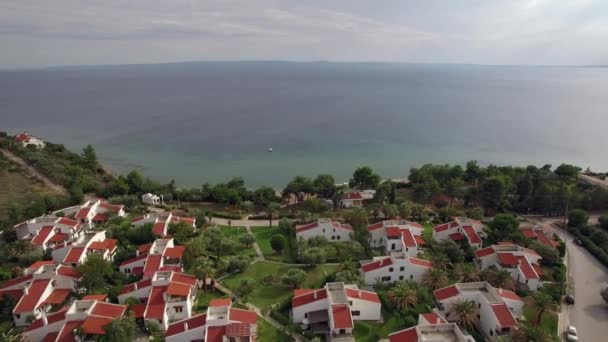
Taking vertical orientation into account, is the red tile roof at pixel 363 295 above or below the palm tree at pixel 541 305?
below

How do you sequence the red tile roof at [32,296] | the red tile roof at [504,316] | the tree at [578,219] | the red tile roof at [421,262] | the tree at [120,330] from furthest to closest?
the tree at [578,219] → the red tile roof at [421,262] → the red tile roof at [32,296] → the red tile roof at [504,316] → the tree at [120,330]

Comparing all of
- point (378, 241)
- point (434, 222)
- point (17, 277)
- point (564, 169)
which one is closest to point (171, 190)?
point (17, 277)

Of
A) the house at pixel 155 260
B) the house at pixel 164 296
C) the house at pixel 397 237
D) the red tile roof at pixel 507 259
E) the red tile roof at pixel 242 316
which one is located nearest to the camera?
the red tile roof at pixel 242 316

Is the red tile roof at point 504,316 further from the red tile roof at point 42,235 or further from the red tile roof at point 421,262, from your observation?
the red tile roof at point 42,235

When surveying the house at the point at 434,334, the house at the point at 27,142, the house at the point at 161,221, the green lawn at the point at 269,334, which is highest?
the house at the point at 434,334

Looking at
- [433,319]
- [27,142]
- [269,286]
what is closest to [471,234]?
[433,319]

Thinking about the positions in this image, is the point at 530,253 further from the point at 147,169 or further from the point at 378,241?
the point at 147,169

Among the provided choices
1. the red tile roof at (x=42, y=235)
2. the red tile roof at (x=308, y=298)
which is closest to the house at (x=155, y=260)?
the red tile roof at (x=42, y=235)
